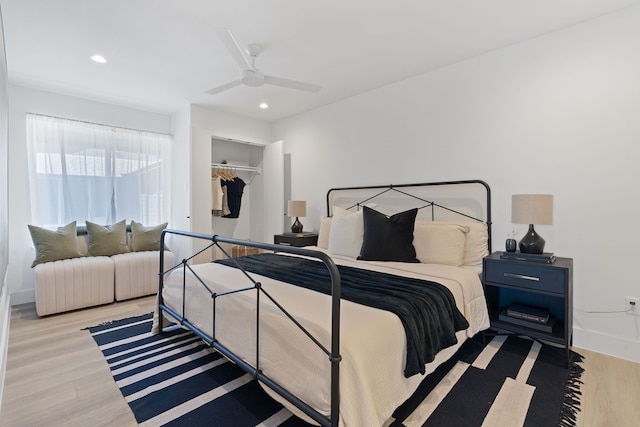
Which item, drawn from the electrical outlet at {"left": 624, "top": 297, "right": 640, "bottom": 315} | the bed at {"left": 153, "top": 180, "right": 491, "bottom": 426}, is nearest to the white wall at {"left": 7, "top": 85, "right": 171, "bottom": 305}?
the bed at {"left": 153, "top": 180, "right": 491, "bottom": 426}

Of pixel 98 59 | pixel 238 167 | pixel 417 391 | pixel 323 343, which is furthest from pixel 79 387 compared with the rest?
pixel 238 167

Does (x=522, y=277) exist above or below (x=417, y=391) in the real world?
above

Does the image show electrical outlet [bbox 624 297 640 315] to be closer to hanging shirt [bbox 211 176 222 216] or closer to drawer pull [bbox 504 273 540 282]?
drawer pull [bbox 504 273 540 282]

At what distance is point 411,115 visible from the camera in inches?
135

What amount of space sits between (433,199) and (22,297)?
4.94 m

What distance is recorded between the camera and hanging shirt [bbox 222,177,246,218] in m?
4.77

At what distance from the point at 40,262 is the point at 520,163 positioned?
506 cm

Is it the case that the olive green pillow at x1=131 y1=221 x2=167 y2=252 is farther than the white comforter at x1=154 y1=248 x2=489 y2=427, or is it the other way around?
the olive green pillow at x1=131 y1=221 x2=167 y2=252

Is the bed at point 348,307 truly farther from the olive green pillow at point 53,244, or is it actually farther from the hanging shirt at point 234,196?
the hanging shirt at point 234,196

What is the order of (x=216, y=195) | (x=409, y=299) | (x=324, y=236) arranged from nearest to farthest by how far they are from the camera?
(x=409, y=299) → (x=324, y=236) → (x=216, y=195)

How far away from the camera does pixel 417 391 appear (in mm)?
1844

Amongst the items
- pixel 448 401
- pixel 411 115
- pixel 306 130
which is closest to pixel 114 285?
pixel 306 130

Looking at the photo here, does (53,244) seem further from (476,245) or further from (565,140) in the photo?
(565,140)

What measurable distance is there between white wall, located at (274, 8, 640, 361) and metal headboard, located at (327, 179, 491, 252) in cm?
9
